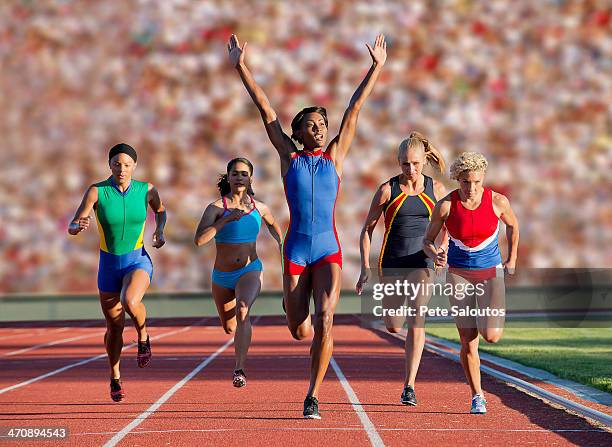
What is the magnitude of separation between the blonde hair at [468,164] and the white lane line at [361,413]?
73.9 inches

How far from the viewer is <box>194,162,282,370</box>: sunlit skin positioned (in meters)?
9.69

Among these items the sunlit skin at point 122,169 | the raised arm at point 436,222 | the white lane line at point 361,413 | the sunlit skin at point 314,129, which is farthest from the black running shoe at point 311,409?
the sunlit skin at point 122,169

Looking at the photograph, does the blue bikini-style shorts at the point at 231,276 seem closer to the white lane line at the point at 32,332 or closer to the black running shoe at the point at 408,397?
the black running shoe at the point at 408,397

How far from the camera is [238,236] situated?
10039 millimetres

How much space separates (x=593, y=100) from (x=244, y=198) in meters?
22.8

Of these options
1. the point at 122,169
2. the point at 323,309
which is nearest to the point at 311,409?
the point at 323,309

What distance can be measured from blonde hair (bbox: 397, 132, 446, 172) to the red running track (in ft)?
6.63

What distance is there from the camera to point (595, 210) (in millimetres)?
28844

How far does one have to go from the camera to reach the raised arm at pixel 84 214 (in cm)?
855

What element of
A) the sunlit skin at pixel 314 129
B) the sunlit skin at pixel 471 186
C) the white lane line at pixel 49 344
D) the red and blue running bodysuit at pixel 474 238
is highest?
the sunlit skin at pixel 314 129

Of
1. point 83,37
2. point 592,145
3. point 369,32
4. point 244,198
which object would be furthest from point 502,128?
point 244,198

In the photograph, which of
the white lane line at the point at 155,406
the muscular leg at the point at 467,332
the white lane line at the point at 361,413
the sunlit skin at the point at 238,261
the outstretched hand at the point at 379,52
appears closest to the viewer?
the white lane line at the point at 361,413

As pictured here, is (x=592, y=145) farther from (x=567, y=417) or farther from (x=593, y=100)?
(x=567, y=417)

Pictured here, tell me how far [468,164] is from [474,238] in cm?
56
